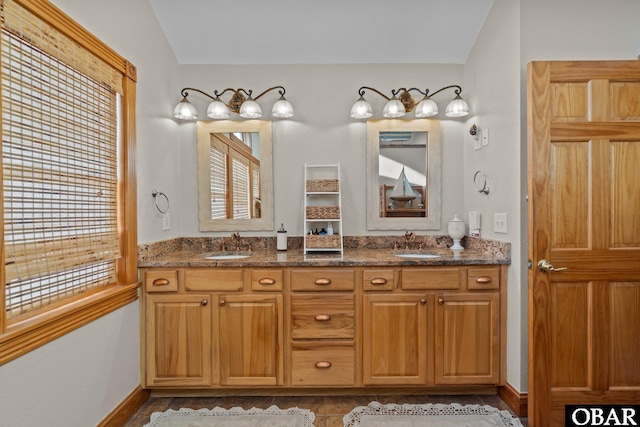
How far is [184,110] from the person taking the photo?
103 inches

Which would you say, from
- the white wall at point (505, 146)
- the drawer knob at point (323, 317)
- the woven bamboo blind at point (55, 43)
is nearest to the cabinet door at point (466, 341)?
the white wall at point (505, 146)

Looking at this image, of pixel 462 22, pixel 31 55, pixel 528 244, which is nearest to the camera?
pixel 31 55

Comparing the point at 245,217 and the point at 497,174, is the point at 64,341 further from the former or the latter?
the point at 497,174

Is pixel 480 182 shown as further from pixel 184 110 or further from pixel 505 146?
pixel 184 110

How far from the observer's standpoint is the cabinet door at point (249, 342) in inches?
87.7

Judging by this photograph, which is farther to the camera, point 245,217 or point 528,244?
point 245,217

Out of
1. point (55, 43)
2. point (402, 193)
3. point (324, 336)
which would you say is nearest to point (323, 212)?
point (402, 193)

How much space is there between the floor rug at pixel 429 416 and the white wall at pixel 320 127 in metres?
1.29

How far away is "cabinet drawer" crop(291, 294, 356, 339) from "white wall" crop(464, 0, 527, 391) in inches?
39.1

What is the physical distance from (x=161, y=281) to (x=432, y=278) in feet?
5.72

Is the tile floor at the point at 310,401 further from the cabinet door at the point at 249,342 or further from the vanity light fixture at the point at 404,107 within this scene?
the vanity light fixture at the point at 404,107

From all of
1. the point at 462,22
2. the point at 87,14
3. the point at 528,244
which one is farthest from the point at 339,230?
the point at 87,14

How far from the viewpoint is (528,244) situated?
193cm

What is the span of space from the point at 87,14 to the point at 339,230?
2007 millimetres
